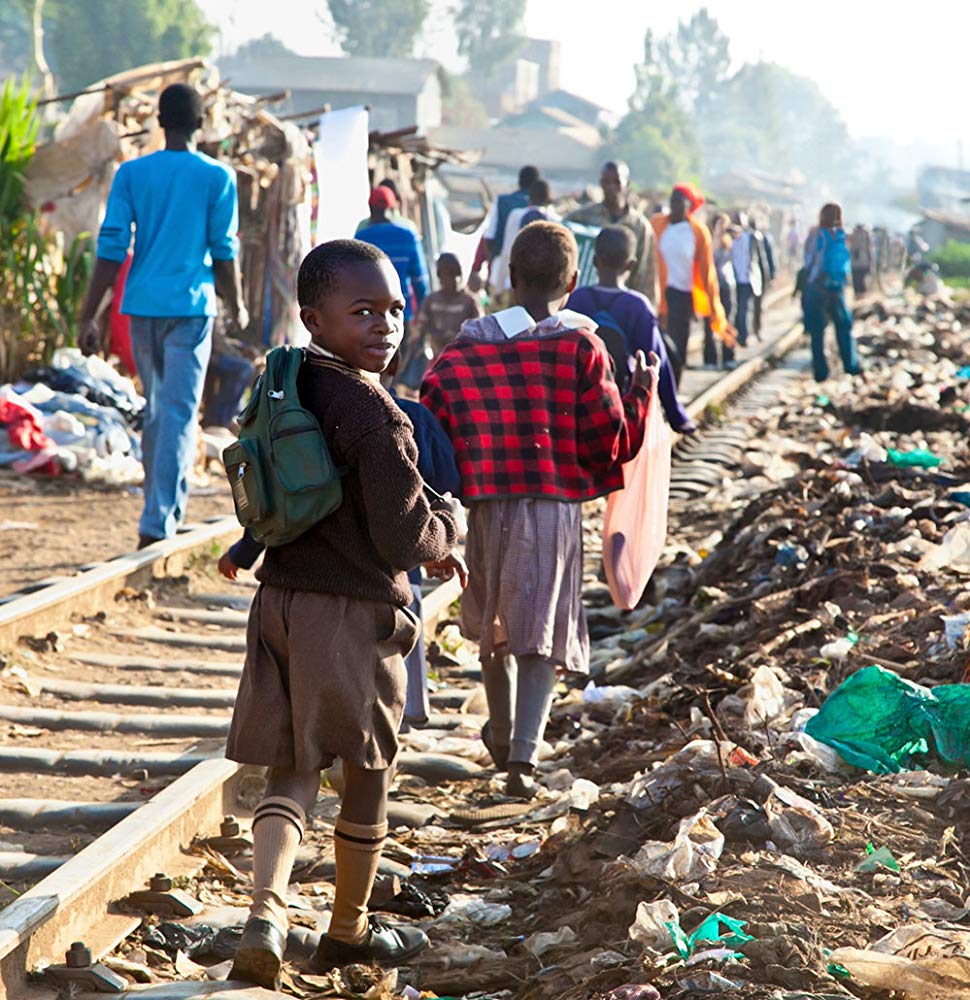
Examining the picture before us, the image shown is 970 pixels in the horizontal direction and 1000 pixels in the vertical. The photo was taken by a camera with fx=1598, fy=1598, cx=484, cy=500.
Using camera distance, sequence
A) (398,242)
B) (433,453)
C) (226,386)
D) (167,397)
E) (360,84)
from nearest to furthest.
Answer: (433,453)
(167,397)
(398,242)
(226,386)
(360,84)

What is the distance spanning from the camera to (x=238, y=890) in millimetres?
4441

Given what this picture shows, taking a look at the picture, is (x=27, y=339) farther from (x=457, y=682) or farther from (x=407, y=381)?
(x=457, y=682)

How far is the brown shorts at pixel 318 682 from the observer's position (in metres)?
3.56

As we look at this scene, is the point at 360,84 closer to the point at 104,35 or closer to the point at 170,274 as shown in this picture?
the point at 104,35

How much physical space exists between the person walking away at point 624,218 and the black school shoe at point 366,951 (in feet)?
25.1

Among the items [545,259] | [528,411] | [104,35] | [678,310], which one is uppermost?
[104,35]

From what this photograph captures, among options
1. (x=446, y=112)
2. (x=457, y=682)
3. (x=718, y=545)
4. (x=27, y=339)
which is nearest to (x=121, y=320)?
(x=27, y=339)

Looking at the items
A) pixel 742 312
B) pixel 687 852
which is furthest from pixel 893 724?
pixel 742 312

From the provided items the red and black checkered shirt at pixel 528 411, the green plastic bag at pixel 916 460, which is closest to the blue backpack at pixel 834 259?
the green plastic bag at pixel 916 460

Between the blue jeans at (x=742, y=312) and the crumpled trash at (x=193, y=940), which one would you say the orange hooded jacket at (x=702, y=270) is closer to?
the blue jeans at (x=742, y=312)

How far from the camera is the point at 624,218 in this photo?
11727 mm

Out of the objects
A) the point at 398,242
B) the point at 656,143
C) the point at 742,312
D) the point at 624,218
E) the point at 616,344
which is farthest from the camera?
the point at 656,143

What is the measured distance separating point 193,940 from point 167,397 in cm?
450

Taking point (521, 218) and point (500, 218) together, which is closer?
point (521, 218)
